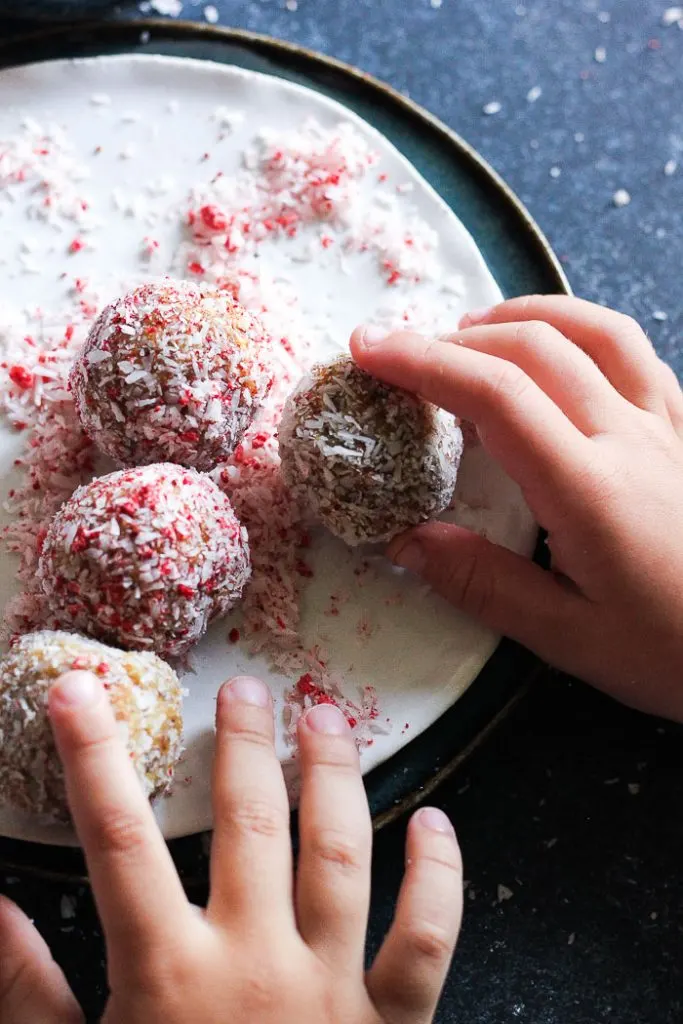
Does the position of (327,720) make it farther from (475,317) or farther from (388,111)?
(388,111)

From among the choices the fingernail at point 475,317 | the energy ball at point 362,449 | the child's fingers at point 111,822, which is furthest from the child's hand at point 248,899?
the fingernail at point 475,317

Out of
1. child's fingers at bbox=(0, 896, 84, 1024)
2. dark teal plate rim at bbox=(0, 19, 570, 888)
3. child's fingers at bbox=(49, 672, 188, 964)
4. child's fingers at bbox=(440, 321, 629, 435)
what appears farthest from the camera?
dark teal plate rim at bbox=(0, 19, 570, 888)

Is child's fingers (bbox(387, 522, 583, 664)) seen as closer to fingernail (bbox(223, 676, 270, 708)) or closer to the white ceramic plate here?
the white ceramic plate

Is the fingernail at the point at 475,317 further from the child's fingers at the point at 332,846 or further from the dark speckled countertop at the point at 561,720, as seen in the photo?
the child's fingers at the point at 332,846

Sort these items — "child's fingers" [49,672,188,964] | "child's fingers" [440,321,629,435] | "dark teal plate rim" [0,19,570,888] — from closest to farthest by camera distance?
"child's fingers" [49,672,188,964]
"child's fingers" [440,321,629,435]
"dark teal plate rim" [0,19,570,888]

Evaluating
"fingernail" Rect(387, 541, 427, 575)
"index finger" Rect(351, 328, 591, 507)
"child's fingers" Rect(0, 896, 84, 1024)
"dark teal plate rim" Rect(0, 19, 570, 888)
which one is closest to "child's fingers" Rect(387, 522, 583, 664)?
"fingernail" Rect(387, 541, 427, 575)

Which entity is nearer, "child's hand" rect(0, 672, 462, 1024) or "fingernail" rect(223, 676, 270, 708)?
"child's hand" rect(0, 672, 462, 1024)
